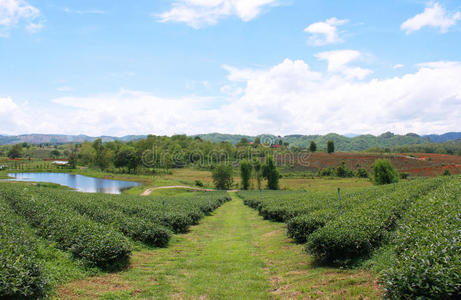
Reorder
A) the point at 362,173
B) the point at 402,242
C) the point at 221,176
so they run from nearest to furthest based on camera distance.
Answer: the point at 402,242, the point at 221,176, the point at 362,173

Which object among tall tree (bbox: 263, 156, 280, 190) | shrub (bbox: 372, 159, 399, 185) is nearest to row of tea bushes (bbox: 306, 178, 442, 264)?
shrub (bbox: 372, 159, 399, 185)

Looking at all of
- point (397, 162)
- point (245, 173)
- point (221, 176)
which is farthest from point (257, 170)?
point (397, 162)

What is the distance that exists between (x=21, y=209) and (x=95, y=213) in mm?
3819

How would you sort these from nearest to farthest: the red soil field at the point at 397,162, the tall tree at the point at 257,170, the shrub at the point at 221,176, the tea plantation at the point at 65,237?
the tea plantation at the point at 65,237 < the red soil field at the point at 397,162 < the shrub at the point at 221,176 < the tall tree at the point at 257,170

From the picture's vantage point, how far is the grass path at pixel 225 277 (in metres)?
8.03

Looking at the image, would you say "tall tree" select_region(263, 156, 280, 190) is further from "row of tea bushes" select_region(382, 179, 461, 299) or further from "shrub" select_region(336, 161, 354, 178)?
"row of tea bushes" select_region(382, 179, 461, 299)

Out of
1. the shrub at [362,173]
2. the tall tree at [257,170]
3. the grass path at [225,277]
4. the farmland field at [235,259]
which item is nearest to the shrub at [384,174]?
the shrub at [362,173]

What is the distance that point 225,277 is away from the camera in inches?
405

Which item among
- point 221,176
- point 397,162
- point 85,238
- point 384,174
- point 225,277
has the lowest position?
point 221,176

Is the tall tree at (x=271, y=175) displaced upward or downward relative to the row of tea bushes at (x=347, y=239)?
downward

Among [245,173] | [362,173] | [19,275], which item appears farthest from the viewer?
[362,173]

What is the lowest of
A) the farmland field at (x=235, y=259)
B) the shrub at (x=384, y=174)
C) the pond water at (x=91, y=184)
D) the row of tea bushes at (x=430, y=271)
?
the pond water at (x=91, y=184)

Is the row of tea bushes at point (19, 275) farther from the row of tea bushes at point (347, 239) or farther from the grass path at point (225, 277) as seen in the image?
the row of tea bushes at point (347, 239)

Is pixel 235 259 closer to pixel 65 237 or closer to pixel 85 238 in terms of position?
pixel 85 238
